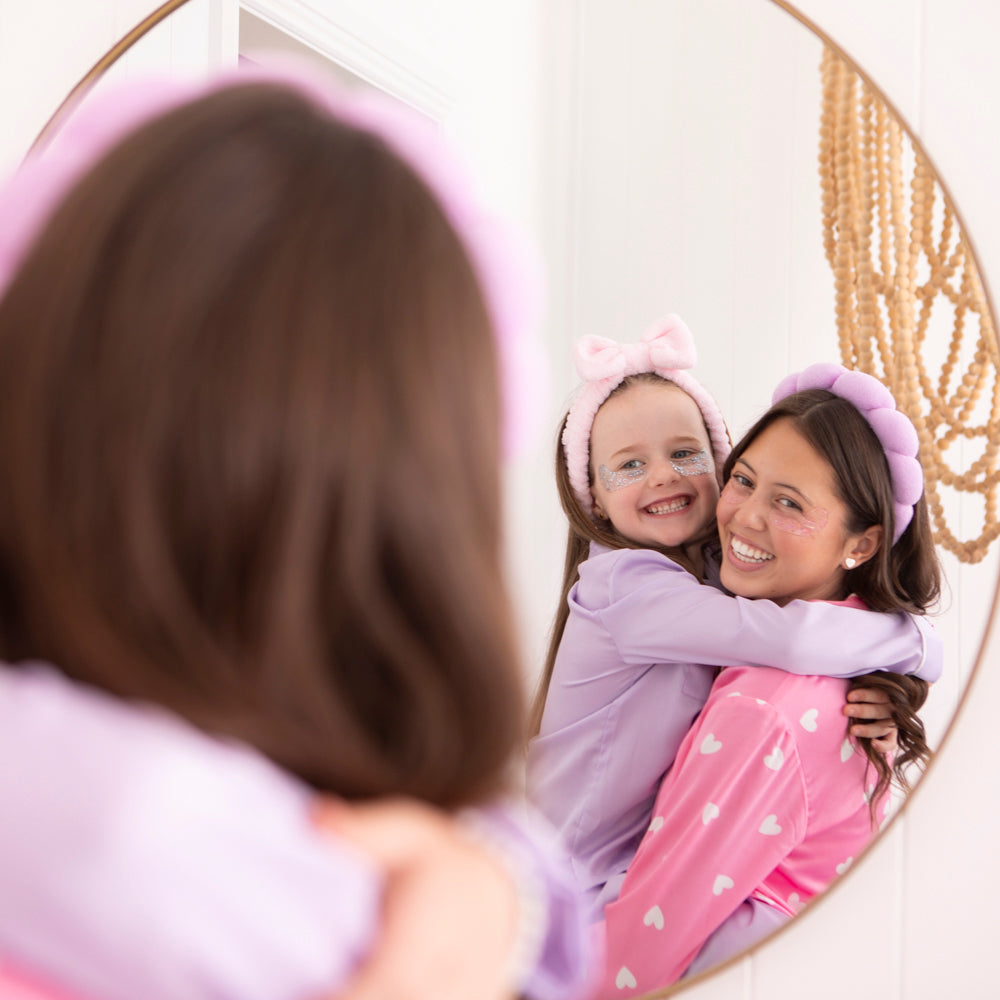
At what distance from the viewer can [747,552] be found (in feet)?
2.07

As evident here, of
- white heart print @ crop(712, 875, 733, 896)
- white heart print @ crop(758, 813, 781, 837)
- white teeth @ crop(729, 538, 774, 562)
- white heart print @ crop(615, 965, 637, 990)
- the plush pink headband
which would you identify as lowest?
white heart print @ crop(615, 965, 637, 990)

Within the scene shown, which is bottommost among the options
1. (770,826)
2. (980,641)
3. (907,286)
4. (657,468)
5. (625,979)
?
(625,979)

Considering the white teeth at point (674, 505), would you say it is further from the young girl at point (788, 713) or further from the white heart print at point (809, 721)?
the white heart print at point (809, 721)

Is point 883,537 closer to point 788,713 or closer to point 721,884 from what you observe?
point 788,713

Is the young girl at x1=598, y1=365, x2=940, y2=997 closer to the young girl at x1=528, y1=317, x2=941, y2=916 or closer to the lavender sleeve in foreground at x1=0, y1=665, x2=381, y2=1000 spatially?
the young girl at x1=528, y1=317, x2=941, y2=916

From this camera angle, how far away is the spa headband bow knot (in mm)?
649

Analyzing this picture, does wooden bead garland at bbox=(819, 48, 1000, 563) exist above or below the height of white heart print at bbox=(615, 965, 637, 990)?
above

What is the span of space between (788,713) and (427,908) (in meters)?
0.37

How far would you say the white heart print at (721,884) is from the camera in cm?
64

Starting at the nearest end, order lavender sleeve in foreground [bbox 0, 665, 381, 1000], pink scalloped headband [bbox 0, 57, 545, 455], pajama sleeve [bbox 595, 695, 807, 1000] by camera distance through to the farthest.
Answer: lavender sleeve in foreground [bbox 0, 665, 381, 1000], pink scalloped headband [bbox 0, 57, 545, 455], pajama sleeve [bbox 595, 695, 807, 1000]

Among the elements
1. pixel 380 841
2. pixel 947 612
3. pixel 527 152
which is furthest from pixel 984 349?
pixel 380 841

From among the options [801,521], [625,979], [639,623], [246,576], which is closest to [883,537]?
[801,521]

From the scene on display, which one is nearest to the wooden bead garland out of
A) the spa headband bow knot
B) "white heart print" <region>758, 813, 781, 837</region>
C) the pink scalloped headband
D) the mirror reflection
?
the mirror reflection

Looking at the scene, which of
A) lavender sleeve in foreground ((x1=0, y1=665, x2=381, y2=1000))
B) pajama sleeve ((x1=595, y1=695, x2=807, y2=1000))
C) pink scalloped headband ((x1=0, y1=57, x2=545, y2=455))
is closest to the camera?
lavender sleeve in foreground ((x1=0, y1=665, x2=381, y2=1000))
